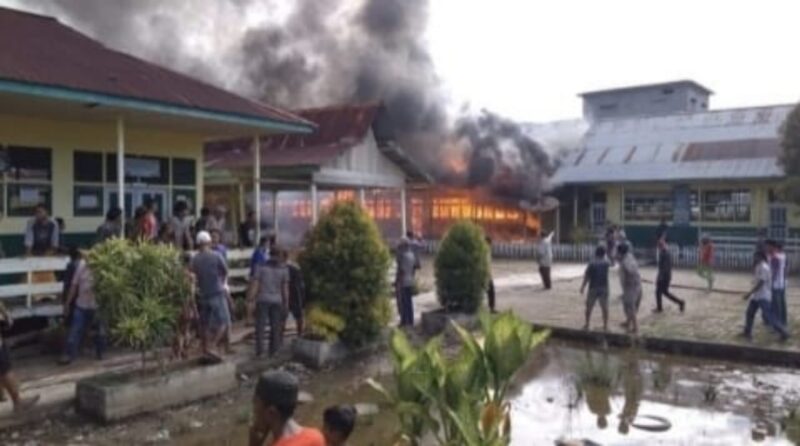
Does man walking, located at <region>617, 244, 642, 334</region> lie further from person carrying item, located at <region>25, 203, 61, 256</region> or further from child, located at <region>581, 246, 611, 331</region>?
person carrying item, located at <region>25, 203, 61, 256</region>

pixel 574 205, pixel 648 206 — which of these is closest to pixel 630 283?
pixel 648 206

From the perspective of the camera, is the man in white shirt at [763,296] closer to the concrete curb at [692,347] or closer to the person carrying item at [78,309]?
the concrete curb at [692,347]

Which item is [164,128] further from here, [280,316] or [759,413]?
[759,413]

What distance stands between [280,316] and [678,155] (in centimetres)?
2392

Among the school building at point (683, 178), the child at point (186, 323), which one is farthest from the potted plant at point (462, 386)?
the school building at point (683, 178)

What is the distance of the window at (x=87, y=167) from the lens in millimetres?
13709

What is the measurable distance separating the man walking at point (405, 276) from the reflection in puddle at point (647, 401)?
2720 mm

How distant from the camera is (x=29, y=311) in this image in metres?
10.5

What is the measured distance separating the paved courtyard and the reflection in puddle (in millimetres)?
1608

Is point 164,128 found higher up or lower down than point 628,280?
higher up

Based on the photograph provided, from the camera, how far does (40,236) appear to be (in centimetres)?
1139

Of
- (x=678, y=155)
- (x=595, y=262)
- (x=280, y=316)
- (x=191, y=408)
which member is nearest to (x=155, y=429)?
(x=191, y=408)

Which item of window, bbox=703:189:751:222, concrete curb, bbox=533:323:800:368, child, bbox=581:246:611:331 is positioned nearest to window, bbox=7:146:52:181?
concrete curb, bbox=533:323:800:368

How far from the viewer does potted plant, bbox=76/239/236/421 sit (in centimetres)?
797
